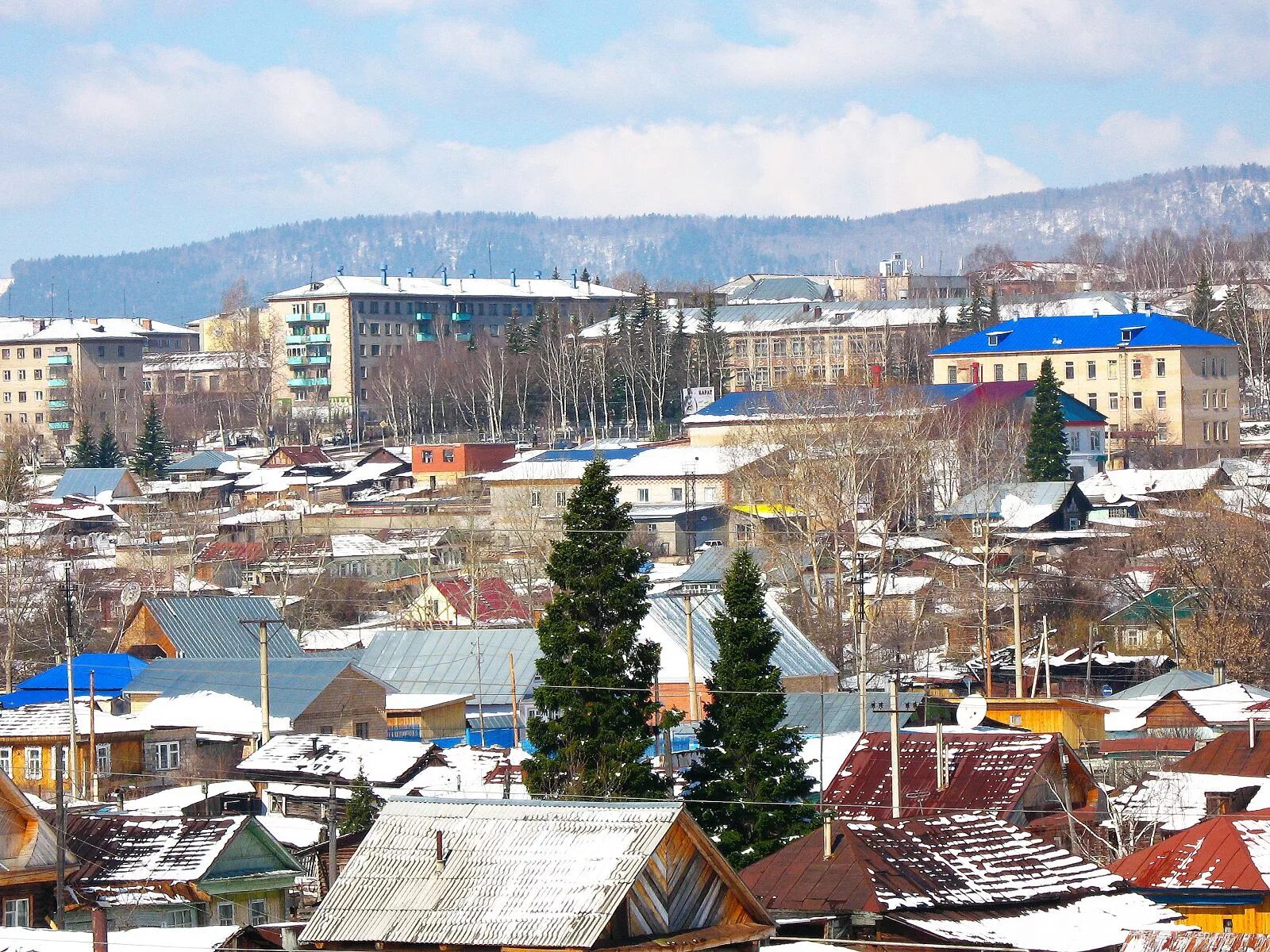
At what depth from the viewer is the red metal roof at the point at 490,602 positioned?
5050cm

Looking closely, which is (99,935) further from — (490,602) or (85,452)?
(85,452)

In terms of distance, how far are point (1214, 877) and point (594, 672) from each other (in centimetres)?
668

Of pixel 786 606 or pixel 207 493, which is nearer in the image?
pixel 786 606

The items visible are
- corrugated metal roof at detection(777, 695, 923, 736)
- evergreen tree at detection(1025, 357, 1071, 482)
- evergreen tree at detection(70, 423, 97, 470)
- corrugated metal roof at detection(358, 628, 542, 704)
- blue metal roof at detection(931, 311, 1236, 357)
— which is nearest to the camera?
corrugated metal roof at detection(777, 695, 923, 736)

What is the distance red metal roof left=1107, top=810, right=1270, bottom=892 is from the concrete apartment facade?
8899cm

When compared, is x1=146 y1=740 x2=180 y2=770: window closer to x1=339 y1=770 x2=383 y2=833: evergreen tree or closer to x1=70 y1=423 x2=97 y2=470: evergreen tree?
x1=339 y1=770 x2=383 y2=833: evergreen tree

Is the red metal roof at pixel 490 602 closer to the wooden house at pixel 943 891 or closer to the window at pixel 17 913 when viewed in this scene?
the window at pixel 17 913

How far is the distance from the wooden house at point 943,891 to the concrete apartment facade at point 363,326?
3588 inches

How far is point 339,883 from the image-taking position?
46.8 feet

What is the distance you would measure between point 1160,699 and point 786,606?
16496mm

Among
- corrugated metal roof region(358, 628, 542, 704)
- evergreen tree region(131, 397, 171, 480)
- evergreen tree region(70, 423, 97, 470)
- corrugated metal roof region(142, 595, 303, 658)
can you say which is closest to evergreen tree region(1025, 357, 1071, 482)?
corrugated metal roof region(358, 628, 542, 704)

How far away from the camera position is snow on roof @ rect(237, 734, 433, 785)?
29.0 metres

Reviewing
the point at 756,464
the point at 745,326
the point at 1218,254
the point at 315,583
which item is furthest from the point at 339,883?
the point at 1218,254

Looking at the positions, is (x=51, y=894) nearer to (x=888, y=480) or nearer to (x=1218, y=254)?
(x=888, y=480)
